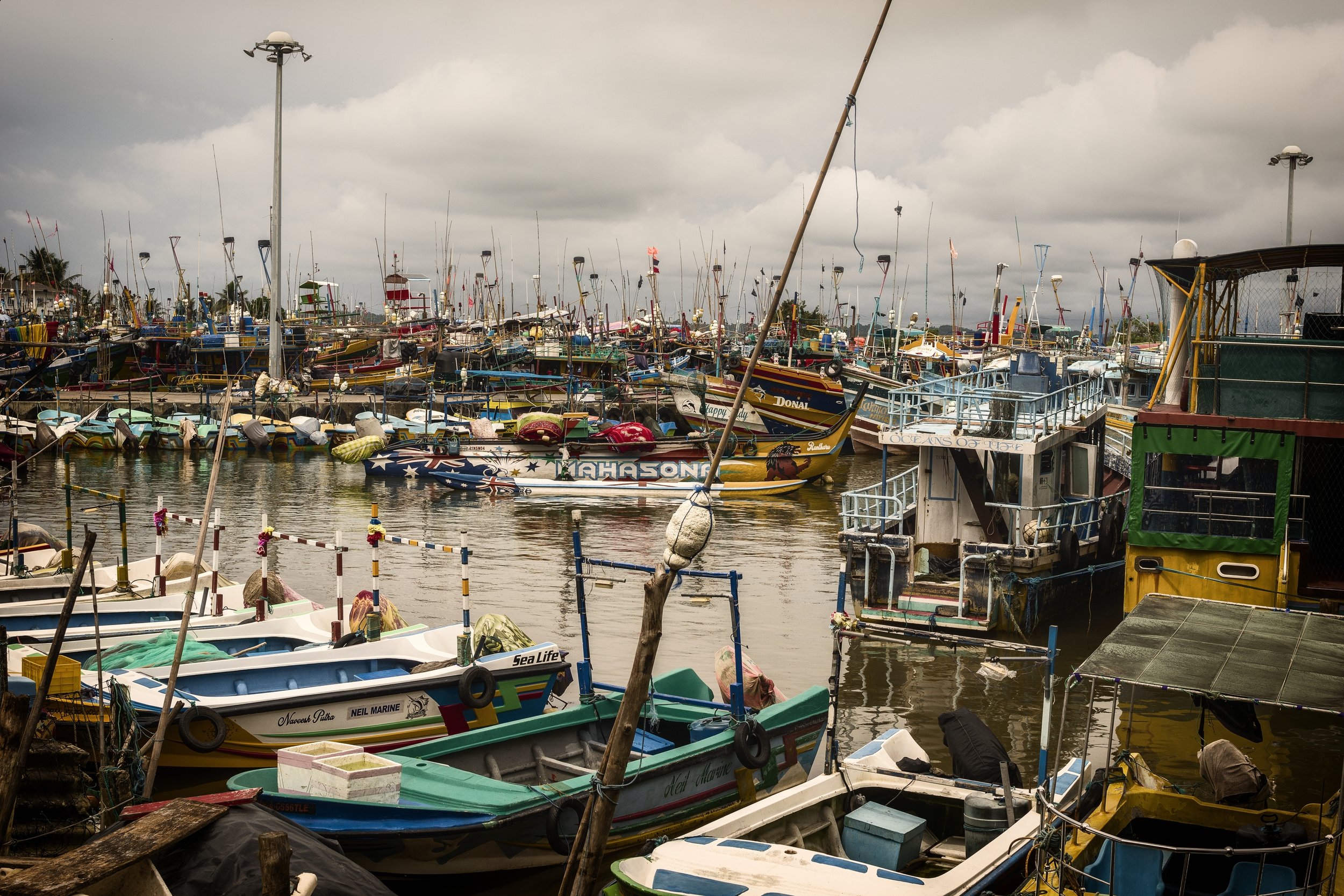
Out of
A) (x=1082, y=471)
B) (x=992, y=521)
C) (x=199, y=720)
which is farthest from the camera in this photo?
(x=1082, y=471)

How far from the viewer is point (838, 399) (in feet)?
125

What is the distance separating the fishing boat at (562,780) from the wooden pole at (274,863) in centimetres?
226

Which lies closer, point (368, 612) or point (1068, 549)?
point (368, 612)

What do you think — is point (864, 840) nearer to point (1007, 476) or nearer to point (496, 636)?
point (496, 636)

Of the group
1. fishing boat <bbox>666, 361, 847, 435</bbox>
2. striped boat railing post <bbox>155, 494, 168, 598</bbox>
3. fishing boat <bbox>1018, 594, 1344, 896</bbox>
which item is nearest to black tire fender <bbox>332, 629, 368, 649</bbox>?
striped boat railing post <bbox>155, 494, 168, 598</bbox>

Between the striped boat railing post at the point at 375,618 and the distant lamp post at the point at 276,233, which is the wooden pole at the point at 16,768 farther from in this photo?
the distant lamp post at the point at 276,233

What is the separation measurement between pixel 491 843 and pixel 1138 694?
8.96 meters

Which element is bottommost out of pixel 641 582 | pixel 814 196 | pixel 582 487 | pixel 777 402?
pixel 641 582

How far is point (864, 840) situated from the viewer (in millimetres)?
7758

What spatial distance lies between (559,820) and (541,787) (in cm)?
27

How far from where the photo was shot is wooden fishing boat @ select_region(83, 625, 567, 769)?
9555mm

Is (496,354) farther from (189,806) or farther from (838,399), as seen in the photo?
(189,806)

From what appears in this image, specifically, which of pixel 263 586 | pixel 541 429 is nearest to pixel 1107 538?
pixel 263 586

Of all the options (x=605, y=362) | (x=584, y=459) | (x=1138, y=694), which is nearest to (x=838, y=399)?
(x=584, y=459)
